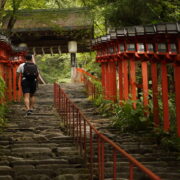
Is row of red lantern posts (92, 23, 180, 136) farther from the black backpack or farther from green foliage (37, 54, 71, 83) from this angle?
green foliage (37, 54, 71, 83)

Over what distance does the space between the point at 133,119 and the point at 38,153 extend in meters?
3.85

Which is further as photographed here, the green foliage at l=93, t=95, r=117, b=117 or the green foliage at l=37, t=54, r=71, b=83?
the green foliage at l=37, t=54, r=71, b=83

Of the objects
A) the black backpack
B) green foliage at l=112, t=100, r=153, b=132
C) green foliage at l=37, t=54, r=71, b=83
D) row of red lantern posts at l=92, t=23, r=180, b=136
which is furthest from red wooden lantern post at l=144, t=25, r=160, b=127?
green foliage at l=37, t=54, r=71, b=83

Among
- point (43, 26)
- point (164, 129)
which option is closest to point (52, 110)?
point (164, 129)

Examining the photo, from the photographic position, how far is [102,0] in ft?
53.5

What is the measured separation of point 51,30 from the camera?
26547mm

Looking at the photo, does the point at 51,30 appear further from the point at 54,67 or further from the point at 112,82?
the point at 54,67

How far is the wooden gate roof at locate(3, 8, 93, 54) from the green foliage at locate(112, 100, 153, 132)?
1514cm

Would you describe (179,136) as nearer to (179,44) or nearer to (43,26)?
(179,44)

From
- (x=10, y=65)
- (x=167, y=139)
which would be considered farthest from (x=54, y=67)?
(x=167, y=139)

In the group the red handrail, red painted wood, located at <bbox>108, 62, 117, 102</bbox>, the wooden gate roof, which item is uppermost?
the wooden gate roof

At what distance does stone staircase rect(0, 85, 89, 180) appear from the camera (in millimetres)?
6559

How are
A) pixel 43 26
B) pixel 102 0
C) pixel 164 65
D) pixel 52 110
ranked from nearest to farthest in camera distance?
pixel 164 65 < pixel 52 110 < pixel 102 0 < pixel 43 26

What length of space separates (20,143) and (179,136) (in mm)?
3743
